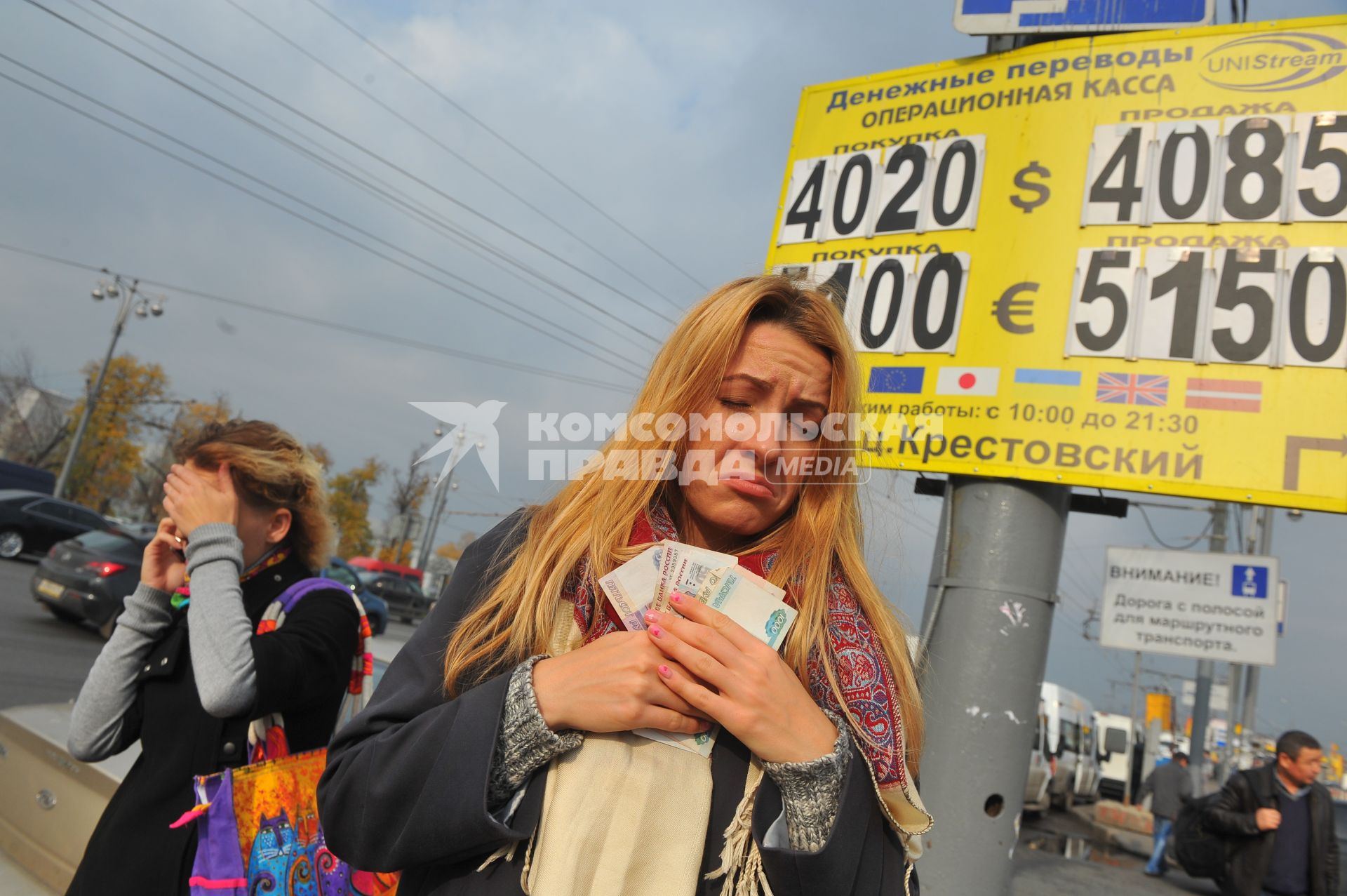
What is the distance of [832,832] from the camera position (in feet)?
3.83

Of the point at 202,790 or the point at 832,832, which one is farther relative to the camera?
the point at 202,790

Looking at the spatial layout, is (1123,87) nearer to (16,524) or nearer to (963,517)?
(963,517)

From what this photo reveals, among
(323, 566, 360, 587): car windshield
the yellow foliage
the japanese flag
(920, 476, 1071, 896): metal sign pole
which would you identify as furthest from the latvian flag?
the yellow foliage

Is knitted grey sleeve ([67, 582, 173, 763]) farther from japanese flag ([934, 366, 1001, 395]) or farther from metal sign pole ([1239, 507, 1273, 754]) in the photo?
metal sign pole ([1239, 507, 1273, 754])

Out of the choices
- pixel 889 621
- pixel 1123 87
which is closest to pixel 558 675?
pixel 889 621

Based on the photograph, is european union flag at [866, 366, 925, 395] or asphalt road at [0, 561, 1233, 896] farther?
Result: asphalt road at [0, 561, 1233, 896]

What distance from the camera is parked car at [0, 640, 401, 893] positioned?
10.2 ft

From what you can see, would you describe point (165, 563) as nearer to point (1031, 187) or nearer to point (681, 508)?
point (681, 508)

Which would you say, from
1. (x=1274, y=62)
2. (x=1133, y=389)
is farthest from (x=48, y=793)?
(x=1274, y=62)

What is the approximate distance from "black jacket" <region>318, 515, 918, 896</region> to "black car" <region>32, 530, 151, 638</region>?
41.2 feet

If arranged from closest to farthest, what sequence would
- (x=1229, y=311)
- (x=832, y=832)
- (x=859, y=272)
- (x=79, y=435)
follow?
1. (x=832, y=832)
2. (x=1229, y=311)
3. (x=859, y=272)
4. (x=79, y=435)

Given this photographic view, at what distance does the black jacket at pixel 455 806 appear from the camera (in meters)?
1.16

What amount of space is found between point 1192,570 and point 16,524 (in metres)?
22.6

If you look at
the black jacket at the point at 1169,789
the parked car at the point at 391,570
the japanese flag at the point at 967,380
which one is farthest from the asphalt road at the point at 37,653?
the parked car at the point at 391,570
